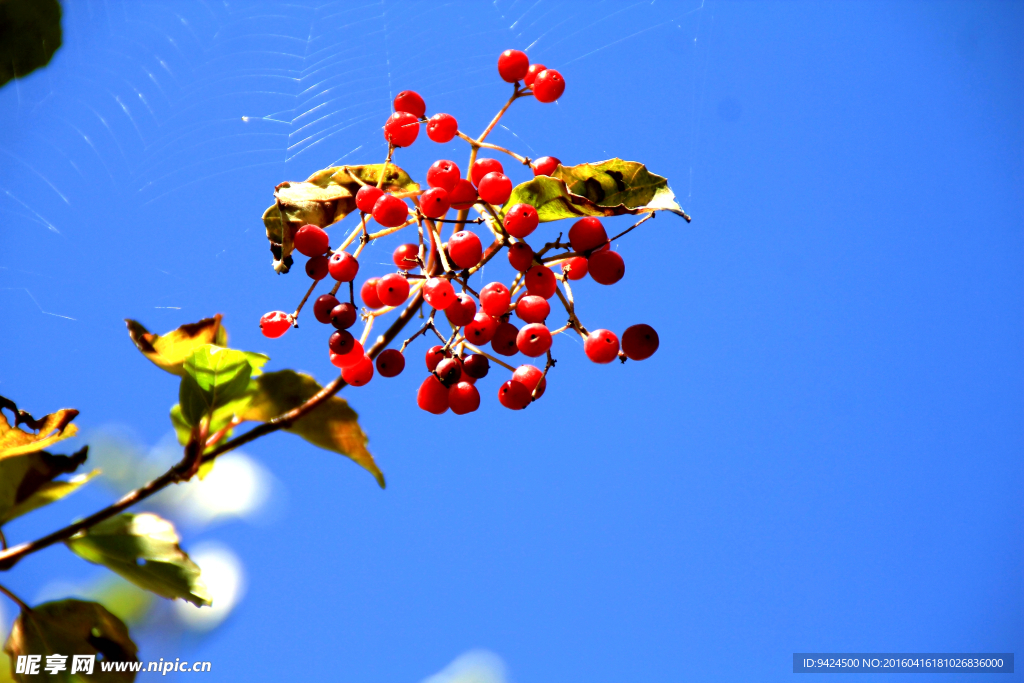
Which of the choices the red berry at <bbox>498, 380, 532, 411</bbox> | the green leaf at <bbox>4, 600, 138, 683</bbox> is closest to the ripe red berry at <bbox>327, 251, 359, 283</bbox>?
the red berry at <bbox>498, 380, 532, 411</bbox>

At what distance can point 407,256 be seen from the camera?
50.5 inches

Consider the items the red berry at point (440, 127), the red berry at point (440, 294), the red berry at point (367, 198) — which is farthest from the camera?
the red berry at point (440, 127)

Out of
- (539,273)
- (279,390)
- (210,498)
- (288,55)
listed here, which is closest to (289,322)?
(279,390)

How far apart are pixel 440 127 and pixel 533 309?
0.39 m

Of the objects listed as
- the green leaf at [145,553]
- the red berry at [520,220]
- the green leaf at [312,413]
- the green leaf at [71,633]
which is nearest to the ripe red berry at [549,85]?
the red berry at [520,220]

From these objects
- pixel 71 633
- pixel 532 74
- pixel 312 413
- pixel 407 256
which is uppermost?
pixel 532 74

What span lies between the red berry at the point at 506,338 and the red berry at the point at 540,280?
0.09 m

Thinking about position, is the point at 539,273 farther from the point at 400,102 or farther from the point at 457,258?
the point at 400,102

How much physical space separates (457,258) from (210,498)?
6.43 feet

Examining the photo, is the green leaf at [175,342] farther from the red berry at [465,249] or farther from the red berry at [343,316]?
the red berry at [465,249]

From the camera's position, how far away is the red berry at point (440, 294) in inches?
40.8

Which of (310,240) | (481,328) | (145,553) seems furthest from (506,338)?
(145,553)

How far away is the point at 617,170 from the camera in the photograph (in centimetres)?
114

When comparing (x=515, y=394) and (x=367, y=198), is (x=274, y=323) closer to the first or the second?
(x=367, y=198)
